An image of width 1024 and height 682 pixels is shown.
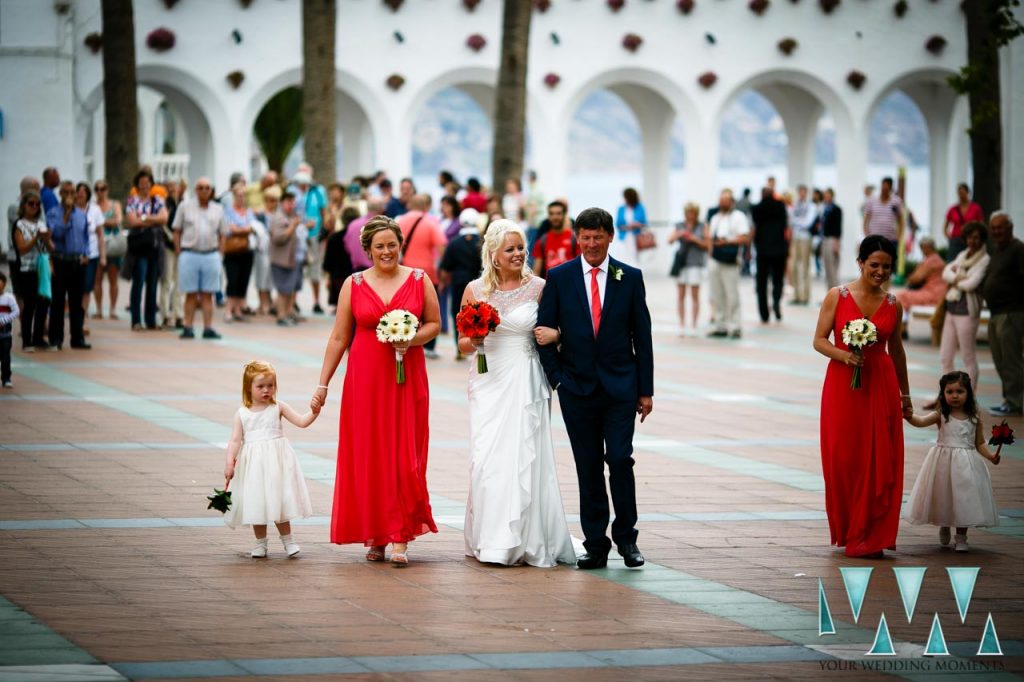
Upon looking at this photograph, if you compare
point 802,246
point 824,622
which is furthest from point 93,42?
point 824,622

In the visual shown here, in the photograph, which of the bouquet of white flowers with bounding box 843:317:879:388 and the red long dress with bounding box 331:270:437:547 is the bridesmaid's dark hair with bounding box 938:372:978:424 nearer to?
the bouquet of white flowers with bounding box 843:317:879:388

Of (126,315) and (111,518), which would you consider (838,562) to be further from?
(126,315)

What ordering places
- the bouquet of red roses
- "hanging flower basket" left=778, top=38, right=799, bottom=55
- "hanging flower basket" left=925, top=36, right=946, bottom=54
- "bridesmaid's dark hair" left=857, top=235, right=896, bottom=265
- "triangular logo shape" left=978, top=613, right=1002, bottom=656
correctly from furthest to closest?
"hanging flower basket" left=925, top=36, right=946, bottom=54, "hanging flower basket" left=778, top=38, right=799, bottom=55, "bridesmaid's dark hair" left=857, top=235, right=896, bottom=265, the bouquet of red roses, "triangular logo shape" left=978, top=613, right=1002, bottom=656

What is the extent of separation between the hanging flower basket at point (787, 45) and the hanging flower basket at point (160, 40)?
13.2 meters

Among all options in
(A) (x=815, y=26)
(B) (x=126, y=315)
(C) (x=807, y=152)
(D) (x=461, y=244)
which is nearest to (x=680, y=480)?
(D) (x=461, y=244)

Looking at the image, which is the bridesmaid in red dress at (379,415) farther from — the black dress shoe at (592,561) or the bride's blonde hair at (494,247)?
the black dress shoe at (592,561)

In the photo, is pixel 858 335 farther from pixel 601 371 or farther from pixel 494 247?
pixel 494 247

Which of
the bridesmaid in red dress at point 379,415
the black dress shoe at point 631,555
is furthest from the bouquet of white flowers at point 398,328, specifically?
the black dress shoe at point 631,555

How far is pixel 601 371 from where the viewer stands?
8547mm

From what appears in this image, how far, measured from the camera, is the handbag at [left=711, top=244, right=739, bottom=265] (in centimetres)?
2220

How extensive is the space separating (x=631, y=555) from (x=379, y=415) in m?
1.55

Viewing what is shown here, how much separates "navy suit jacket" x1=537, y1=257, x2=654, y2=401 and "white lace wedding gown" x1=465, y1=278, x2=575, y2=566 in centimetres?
21

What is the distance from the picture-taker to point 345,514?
870 centimetres

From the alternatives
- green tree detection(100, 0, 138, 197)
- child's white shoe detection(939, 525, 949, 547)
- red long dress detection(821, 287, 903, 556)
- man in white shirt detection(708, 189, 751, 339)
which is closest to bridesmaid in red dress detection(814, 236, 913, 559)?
red long dress detection(821, 287, 903, 556)
